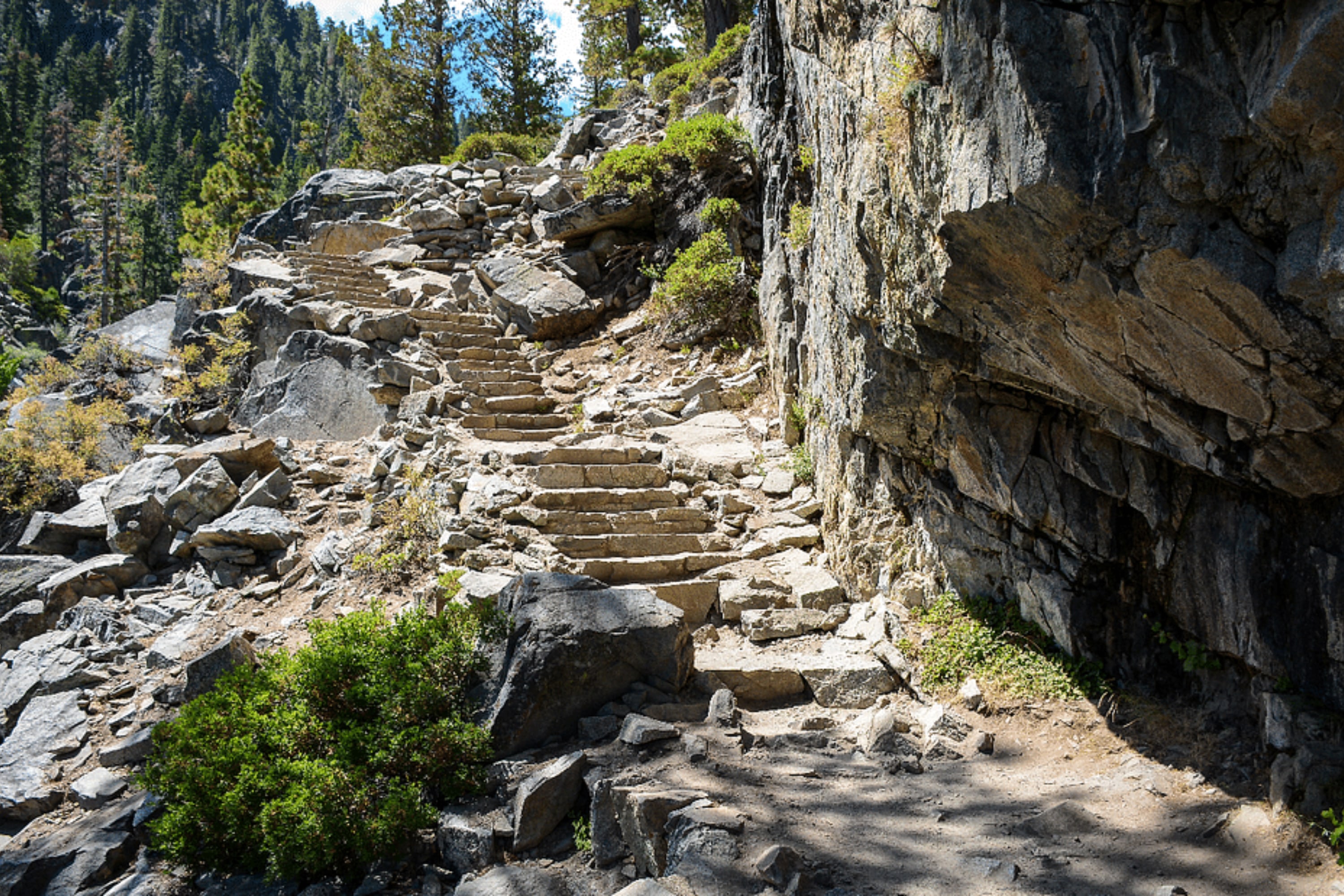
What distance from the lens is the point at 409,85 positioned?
84.9ft

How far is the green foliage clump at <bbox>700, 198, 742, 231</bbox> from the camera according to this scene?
1284 cm

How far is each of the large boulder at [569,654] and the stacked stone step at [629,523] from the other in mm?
1641

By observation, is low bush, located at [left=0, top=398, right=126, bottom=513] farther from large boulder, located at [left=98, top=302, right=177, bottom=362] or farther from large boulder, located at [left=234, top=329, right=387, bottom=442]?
large boulder, located at [left=98, top=302, right=177, bottom=362]

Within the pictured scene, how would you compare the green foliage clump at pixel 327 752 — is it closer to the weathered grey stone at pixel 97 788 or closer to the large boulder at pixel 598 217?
the weathered grey stone at pixel 97 788

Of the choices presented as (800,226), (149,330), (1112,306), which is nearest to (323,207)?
(149,330)

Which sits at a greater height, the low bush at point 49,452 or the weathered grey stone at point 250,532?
the low bush at point 49,452

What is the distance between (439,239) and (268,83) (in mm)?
91591

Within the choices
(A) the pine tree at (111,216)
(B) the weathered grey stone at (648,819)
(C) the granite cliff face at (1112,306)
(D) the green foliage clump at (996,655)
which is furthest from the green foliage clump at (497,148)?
(B) the weathered grey stone at (648,819)

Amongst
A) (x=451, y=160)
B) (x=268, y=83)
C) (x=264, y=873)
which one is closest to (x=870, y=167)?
(x=264, y=873)

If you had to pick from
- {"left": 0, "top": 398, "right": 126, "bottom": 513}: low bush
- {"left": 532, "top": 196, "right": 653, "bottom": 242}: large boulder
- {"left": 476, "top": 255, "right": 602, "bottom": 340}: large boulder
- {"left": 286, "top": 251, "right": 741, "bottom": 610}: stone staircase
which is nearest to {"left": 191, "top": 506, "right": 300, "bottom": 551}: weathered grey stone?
{"left": 286, "top": 251, "right": 741, "bottom": 610}: stone staircase

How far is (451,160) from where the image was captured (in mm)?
22188

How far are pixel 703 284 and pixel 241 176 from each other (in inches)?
1002

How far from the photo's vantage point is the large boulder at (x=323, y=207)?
62.1 ft

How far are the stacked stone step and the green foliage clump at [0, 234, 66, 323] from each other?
4211cm
